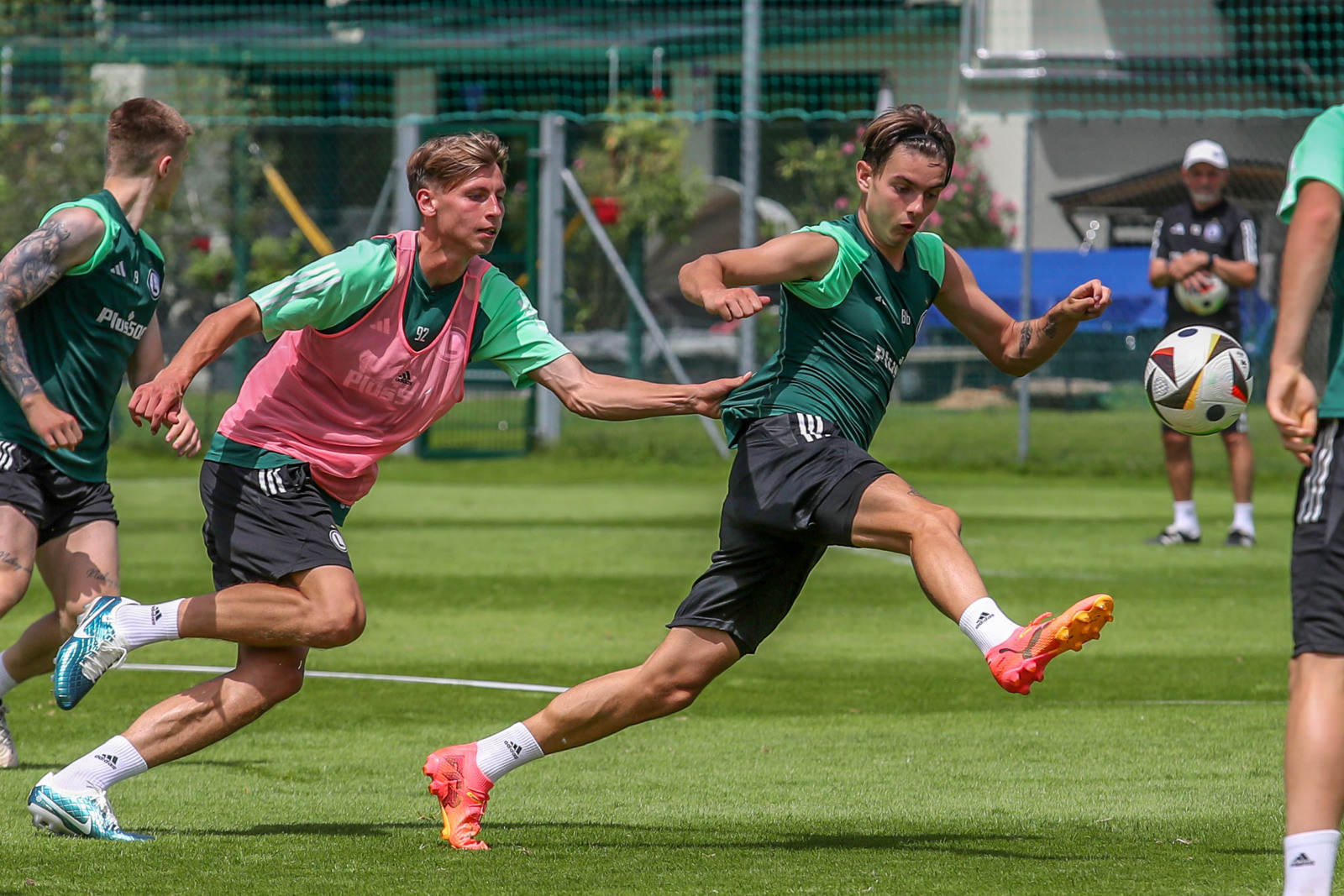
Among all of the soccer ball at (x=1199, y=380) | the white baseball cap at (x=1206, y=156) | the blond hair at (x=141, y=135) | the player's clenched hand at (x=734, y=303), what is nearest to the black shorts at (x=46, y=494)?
the blond hair at (x=141, y=135)

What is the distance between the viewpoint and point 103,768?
4.92m

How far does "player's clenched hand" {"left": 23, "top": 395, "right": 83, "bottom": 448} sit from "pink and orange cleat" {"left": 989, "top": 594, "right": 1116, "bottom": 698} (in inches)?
110

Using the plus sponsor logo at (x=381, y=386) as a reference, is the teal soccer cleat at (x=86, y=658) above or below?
below

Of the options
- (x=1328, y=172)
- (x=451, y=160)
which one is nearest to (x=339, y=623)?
(x=451, y=160)

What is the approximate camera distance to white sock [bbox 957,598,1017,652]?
4363 mm

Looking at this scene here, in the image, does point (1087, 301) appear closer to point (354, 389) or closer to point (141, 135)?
point (354, 389)

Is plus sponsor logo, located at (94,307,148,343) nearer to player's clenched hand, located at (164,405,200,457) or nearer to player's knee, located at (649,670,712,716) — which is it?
player's clenched hand, located at (164,405,200,457)

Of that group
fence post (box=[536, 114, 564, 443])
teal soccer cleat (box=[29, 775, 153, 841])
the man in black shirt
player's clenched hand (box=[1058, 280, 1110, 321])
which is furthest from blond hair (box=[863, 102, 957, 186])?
fence post (box=[536, 114, 564, 443])

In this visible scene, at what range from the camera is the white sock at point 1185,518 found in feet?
39.9

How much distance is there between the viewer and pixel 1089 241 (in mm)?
18156

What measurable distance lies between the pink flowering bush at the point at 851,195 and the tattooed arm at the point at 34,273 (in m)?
12.4

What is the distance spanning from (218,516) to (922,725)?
2946 millimetres

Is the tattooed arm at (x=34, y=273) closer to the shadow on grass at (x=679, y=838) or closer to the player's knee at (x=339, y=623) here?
the player's knee at (x=339, y=623)

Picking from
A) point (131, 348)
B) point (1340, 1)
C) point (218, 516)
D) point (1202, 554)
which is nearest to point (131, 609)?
point (218, 516)
